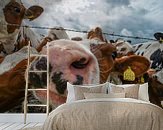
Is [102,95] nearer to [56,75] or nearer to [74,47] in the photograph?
[56,75]

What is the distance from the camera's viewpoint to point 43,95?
6.17 m

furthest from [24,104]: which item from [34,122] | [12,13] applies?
[12,13]

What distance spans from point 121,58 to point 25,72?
1.82m

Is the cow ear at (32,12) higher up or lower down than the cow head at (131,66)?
higher up

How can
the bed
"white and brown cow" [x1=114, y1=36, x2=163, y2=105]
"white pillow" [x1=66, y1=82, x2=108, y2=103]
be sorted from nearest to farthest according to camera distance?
1. the bed
2. "white pillow" [x1=66, y1=82, x2=108, y2=103]
3. "white and brown cow" [x1=114, y1=36, x2=163, y2=105]

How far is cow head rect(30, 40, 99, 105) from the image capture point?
6.12 m

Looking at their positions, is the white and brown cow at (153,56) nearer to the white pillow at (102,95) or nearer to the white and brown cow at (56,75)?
the white and brown cow at (56,75)

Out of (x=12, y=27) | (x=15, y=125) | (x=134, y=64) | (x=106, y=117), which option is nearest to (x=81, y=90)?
(x=106, y=117)

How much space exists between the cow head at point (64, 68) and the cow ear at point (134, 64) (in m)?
0.44

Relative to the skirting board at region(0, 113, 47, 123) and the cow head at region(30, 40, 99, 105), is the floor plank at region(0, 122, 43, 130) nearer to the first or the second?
the skirting board at region(0, 113, 47, 123)

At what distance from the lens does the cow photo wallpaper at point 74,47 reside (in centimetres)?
614

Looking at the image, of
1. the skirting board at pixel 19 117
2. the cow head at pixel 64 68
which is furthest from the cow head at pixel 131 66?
the skirting board at pixel 19 117

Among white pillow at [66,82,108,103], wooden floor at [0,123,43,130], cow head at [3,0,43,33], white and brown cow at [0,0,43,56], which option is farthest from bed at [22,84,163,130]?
cow head at [3,0,43,33]

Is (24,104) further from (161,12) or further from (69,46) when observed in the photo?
(161,12)
